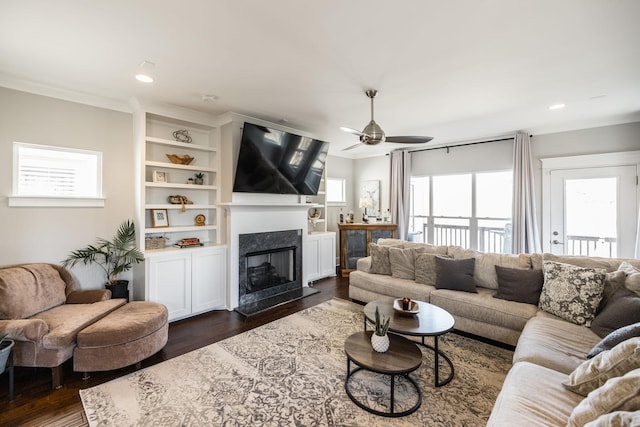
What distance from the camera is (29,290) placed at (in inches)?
101

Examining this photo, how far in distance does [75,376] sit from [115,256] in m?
1.43

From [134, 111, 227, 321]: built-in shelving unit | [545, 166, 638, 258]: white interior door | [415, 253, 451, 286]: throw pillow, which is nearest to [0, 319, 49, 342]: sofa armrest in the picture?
[134, 111, 227, 321]: built-in shelving unit

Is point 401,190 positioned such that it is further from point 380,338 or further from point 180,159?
point 380,338

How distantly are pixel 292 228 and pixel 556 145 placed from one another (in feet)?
14.5

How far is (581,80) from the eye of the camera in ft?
9.34

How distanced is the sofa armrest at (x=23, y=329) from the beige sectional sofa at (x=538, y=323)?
3.11 m

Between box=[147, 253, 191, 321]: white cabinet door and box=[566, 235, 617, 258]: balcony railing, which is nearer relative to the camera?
box=[147, 253, 191, 321]: white cabinet door

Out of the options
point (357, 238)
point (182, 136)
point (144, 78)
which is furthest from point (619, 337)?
point (182, 136)

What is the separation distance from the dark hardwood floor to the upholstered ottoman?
0.48 ft

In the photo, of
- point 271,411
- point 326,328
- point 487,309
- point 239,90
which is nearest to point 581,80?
point 487,309

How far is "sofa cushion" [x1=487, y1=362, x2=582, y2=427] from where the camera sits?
133 centimetres

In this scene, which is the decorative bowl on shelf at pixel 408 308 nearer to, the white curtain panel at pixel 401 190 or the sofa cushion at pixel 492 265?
the sofa cushion at pixel 492 265

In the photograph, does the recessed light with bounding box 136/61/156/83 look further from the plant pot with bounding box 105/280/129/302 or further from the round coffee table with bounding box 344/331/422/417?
the round coffee table with bounding box 344/331/422/417

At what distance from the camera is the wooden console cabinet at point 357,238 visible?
588 centimetres
